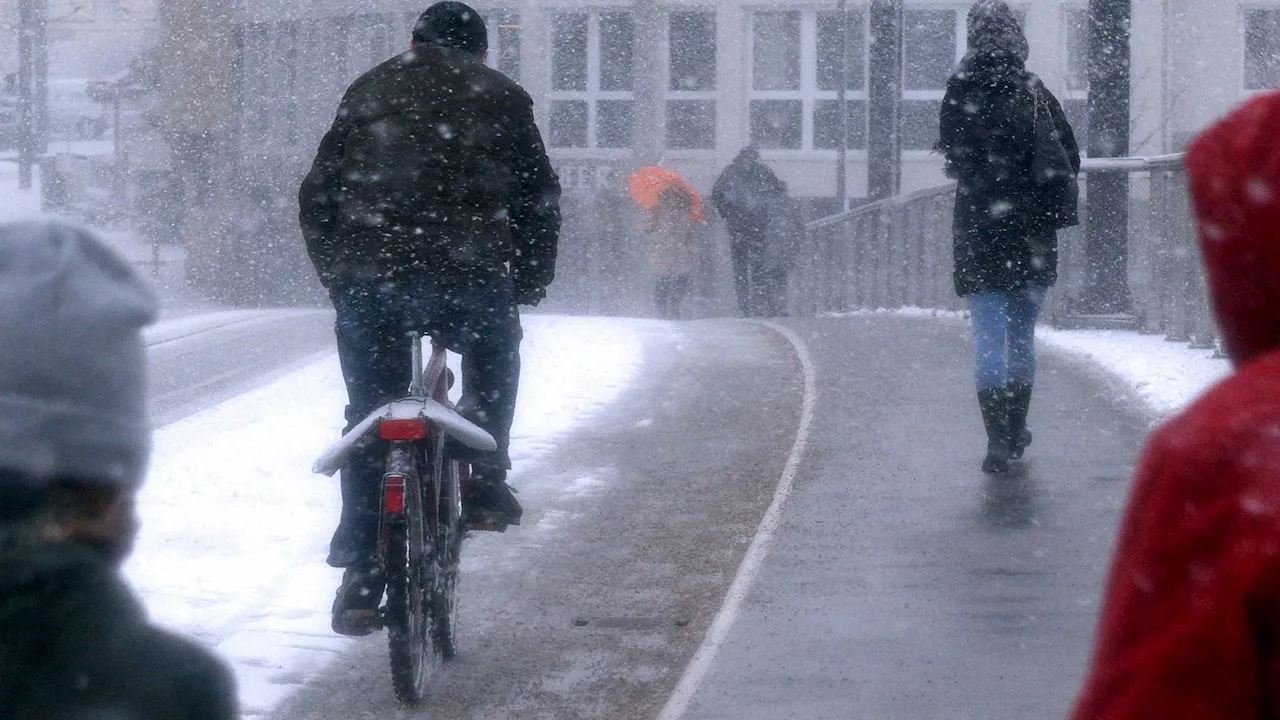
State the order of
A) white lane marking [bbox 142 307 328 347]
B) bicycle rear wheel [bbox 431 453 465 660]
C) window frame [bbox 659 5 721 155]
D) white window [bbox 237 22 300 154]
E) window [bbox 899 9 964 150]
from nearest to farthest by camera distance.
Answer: bicycle rear wheel [bbox 431 453 465 660]
white lane marking [bbox 142 307 328 347]
window [bbox 899 9 964 150]
window frame [bbox 659 5 721 155]
white window [bbox 237 22 300 154]

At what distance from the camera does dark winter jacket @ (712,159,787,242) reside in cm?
2114

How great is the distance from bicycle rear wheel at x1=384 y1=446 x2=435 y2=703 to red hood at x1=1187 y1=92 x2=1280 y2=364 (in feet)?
10.9

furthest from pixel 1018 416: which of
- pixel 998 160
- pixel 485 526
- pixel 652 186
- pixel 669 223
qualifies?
pixel 652 186

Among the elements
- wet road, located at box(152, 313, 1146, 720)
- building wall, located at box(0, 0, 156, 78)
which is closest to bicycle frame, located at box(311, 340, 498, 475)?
wet road, located at box(152, 313, 1146, 720)

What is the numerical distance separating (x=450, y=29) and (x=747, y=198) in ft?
52.8

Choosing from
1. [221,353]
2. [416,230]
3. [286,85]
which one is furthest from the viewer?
[286,85]

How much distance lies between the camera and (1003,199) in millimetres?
7688

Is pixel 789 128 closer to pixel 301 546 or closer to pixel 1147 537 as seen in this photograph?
pixel 301 546

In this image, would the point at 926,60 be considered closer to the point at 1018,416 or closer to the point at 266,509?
the point at 1018,416

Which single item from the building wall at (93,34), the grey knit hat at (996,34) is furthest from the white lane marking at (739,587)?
the building wall at (93,34)

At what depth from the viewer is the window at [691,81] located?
3394cm

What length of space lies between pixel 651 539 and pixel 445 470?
6.04 feet

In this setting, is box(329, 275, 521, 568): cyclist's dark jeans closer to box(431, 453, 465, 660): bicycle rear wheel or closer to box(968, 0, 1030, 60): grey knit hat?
box(431, 453, 465, 660): bicycle rear wheel

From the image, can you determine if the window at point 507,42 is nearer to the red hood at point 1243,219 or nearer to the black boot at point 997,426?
the black boot at point 997,426
